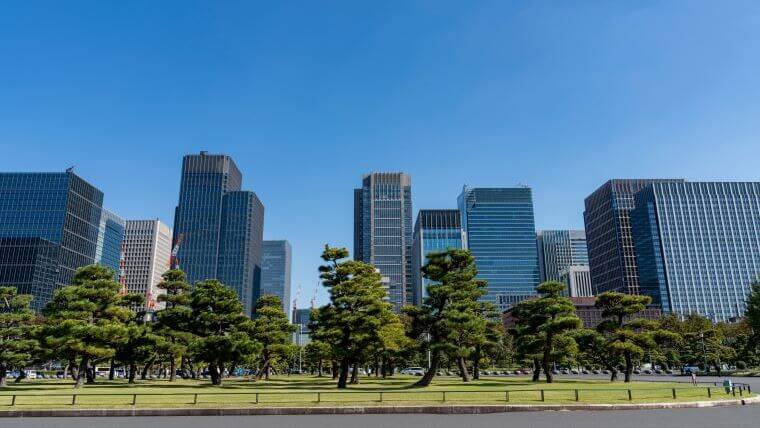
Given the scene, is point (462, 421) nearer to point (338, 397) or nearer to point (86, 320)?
point (338, 397)

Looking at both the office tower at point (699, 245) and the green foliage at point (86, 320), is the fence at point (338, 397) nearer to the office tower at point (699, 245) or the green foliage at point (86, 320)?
the green foliage at point (86, 320)

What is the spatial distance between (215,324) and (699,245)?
19198cm

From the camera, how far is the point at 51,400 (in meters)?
28.8

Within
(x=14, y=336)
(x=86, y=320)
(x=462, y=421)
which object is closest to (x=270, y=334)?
(x=86, y=320)

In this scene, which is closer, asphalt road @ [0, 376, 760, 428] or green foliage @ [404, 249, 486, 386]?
asphalt road @ [0, 376, 760, 428]

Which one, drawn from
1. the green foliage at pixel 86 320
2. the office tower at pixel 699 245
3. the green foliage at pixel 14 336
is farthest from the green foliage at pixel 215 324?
the office tower at pixel 699 245

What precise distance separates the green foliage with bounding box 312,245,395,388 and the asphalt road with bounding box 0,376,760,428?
20764mm

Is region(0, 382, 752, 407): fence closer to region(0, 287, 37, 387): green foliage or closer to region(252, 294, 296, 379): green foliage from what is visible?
region(0, 287, 37, 387): green foliage

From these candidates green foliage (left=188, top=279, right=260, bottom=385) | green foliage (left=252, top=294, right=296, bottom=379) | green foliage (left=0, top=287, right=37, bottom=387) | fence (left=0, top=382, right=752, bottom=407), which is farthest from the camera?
green foliage (left=252, top=294, right=296, bottom=379)

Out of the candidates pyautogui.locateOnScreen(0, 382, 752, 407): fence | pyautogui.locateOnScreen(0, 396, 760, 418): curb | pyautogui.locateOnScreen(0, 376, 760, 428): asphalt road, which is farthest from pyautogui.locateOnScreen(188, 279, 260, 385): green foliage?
pyautogui.locateOnScreen(0, 376, 760, 428): asphalt road

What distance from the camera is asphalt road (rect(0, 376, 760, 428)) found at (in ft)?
65.1

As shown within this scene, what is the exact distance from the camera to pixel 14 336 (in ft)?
164

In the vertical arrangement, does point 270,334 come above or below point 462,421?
above

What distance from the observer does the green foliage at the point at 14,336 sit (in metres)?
46.2
